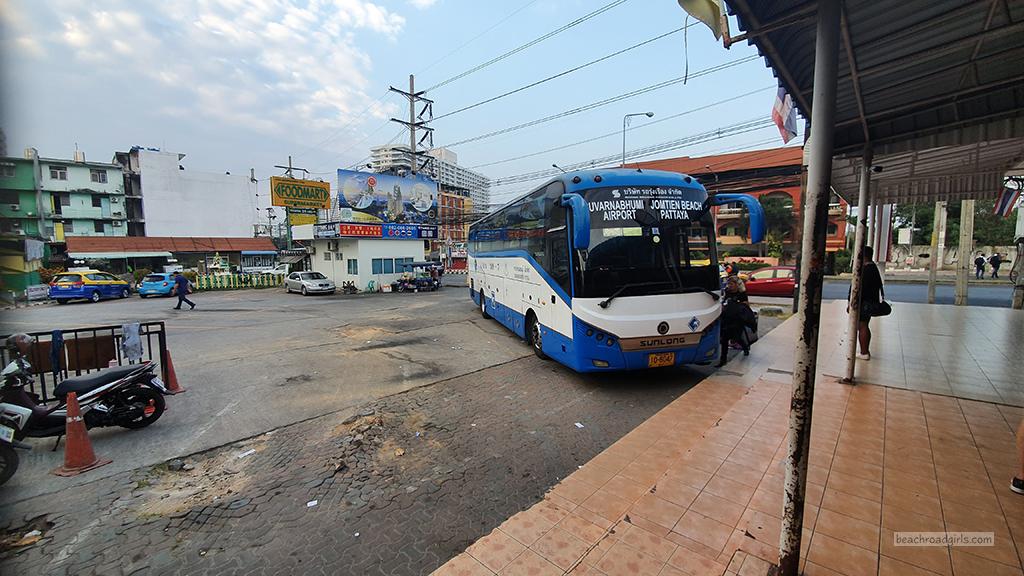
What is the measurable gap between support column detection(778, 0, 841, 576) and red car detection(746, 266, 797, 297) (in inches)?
698

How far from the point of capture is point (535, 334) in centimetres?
823

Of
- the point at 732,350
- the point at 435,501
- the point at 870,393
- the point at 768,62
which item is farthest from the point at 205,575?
the point at 732,350

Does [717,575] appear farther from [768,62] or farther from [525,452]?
[768,62]

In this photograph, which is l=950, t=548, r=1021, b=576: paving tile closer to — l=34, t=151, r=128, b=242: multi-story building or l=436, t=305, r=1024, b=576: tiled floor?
l=436, t=305, r=1024, b=576: tiled floor

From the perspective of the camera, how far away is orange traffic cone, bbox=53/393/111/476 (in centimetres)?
411

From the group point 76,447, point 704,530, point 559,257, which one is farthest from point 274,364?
point 704,530

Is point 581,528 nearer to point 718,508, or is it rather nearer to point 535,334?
point 718,508

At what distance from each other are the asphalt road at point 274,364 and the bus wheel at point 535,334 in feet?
1.43

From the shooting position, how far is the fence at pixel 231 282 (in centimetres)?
2684

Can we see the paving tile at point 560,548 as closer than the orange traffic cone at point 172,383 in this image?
Yes

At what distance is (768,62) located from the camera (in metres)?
3.66

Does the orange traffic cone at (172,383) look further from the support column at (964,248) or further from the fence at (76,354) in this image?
the support column at (964,248)

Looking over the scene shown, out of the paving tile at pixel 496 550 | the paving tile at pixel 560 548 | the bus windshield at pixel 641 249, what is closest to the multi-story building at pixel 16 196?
the paving tile at pixel 496 550

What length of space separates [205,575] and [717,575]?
3277 millimetres
